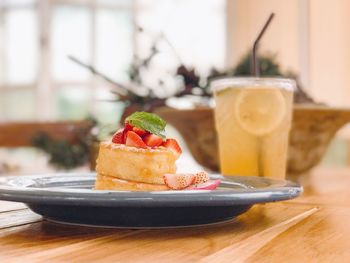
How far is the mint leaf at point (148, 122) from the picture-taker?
0.64m

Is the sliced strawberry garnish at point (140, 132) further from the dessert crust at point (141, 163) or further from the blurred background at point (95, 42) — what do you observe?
the blurred background at point (95, 42)

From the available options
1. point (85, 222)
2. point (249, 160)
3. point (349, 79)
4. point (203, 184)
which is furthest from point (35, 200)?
point (349, 79)

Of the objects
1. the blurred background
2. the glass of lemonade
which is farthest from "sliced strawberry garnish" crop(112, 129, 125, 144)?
the blurred background

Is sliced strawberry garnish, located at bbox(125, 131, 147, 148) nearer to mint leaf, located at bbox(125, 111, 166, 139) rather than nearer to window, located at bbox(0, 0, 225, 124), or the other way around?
mint leaf, located at bbox(125, 111, 166, 139)

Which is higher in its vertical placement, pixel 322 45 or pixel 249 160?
pixel 322 45

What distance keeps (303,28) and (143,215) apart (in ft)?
11.1

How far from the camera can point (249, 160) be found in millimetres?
917

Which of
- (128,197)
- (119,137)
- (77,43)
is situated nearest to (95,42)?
(77,43)

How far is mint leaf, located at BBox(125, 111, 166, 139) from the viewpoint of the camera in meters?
0.64

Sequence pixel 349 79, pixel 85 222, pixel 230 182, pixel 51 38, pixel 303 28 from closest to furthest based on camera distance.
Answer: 1. pixel 85 222
2. pixel 230 182
3. pixel 349 79
4. pixel 303 28
5. pixel 51 38

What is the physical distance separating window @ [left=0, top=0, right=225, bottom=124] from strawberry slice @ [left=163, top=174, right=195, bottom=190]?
3.80 metres

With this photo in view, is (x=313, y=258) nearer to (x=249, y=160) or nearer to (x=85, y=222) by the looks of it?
(x=85, y=222)

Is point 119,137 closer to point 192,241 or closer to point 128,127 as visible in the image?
point 128,127

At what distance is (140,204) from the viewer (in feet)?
1.69
